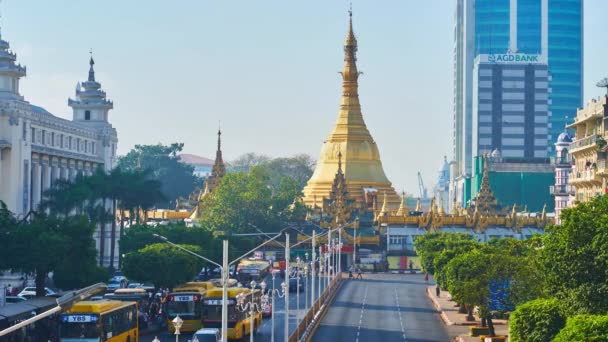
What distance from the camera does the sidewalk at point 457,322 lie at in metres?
79.4

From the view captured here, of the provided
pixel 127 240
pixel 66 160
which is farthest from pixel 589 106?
pixel 66 160

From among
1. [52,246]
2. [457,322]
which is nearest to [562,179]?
[457,322]

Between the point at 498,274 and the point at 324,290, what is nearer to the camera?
the point at 498,274

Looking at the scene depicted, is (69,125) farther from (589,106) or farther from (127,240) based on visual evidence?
(589,106)

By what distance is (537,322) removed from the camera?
188 feet

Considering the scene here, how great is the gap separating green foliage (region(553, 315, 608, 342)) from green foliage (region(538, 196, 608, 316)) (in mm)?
10638

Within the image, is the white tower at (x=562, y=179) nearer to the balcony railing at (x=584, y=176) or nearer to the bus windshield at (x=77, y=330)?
the balcony railing at (x=584, y=176)

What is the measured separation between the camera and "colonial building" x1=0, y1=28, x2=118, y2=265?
11000 centimetres

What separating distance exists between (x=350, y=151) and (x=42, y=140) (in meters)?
68.0

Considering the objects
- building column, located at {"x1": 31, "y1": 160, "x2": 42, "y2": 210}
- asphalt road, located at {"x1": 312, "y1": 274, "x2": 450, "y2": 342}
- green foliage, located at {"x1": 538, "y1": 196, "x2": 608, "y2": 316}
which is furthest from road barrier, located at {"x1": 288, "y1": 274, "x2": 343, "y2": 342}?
building column, located at {"x1": 31, "y1": 160, "x2": 42, "y2": 210}

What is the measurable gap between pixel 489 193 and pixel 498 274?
8890 cm

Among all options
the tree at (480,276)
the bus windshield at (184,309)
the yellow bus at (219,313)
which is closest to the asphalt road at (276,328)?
the bus windshield at (184,309)

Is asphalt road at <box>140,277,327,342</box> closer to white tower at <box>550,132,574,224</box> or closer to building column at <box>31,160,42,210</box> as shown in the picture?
building column at <box>31,160,42,210</box>

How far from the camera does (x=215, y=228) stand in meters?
145
